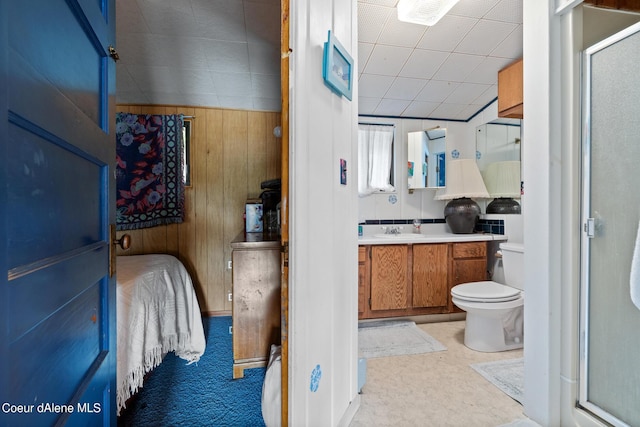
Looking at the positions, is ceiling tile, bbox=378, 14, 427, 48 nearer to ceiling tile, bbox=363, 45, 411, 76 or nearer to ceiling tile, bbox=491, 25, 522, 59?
ceiling tile, bbox=363, 45, 411, 76

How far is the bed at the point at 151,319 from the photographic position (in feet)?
4.52

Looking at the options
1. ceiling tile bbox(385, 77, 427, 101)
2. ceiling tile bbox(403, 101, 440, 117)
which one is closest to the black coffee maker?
ceiling tile bbox(385, 77, 427, 101)

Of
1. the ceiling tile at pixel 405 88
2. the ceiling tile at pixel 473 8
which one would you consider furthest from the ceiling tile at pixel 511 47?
the ceiling tile at pixel 405 88

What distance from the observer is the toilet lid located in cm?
199

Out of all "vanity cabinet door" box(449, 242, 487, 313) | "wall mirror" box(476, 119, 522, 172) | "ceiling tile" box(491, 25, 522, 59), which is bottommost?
"vanity cabinet door" box(449, 242, 487, 313)

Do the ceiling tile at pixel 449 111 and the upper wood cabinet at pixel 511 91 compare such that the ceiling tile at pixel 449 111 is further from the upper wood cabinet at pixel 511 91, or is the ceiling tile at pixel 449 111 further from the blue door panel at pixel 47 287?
the blue door panel at pixel 47 287

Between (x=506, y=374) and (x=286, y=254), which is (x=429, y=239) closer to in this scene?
(x=506, y=374)

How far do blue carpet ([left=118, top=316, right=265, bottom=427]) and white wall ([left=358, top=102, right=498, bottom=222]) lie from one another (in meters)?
1.83

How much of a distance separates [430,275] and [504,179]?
1.23 meters

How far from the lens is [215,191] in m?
2.83

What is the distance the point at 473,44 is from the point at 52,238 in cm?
275

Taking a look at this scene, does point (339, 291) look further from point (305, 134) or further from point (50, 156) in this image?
point (50, 156)

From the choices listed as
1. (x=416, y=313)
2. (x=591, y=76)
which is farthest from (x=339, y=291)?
(x=416, y=313)

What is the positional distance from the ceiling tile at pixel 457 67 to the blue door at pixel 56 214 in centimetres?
237
